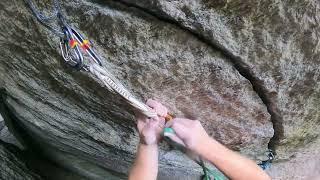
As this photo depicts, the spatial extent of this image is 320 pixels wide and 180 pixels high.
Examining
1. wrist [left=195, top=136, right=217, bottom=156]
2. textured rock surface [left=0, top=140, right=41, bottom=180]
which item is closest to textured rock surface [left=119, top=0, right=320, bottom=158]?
wrist [left=195, top=136, right=217, bottom=156]

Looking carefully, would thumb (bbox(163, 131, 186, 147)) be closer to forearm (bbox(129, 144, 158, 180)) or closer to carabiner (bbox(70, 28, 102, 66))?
forearm (bbox(129, 144, 158, 180))

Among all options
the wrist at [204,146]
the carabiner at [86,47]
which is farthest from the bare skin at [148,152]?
the carabiner at [86,47]

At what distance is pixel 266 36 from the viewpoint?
4.38ft

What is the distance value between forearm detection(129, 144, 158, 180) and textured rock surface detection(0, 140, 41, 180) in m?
1.13

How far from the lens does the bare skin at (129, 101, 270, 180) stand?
1.25 m

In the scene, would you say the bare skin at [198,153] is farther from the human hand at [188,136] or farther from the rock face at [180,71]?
the rock face at [180,71]

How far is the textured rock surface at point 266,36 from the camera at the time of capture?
1.28 meters

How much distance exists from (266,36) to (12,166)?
145 centimetres

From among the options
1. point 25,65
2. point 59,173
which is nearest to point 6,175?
point 59,173

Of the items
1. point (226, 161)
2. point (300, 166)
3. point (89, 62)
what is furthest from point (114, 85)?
point (300, 166)

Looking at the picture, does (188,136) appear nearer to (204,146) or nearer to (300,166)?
(204,146)

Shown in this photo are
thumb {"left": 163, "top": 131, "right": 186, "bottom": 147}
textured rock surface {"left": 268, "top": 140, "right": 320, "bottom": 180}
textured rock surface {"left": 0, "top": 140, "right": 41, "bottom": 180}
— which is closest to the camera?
thumb {"left": 163, "top": 131, "right": 186, "bottom": 147}

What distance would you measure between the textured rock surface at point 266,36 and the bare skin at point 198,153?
26cm

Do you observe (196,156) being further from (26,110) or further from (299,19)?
(26,110)
